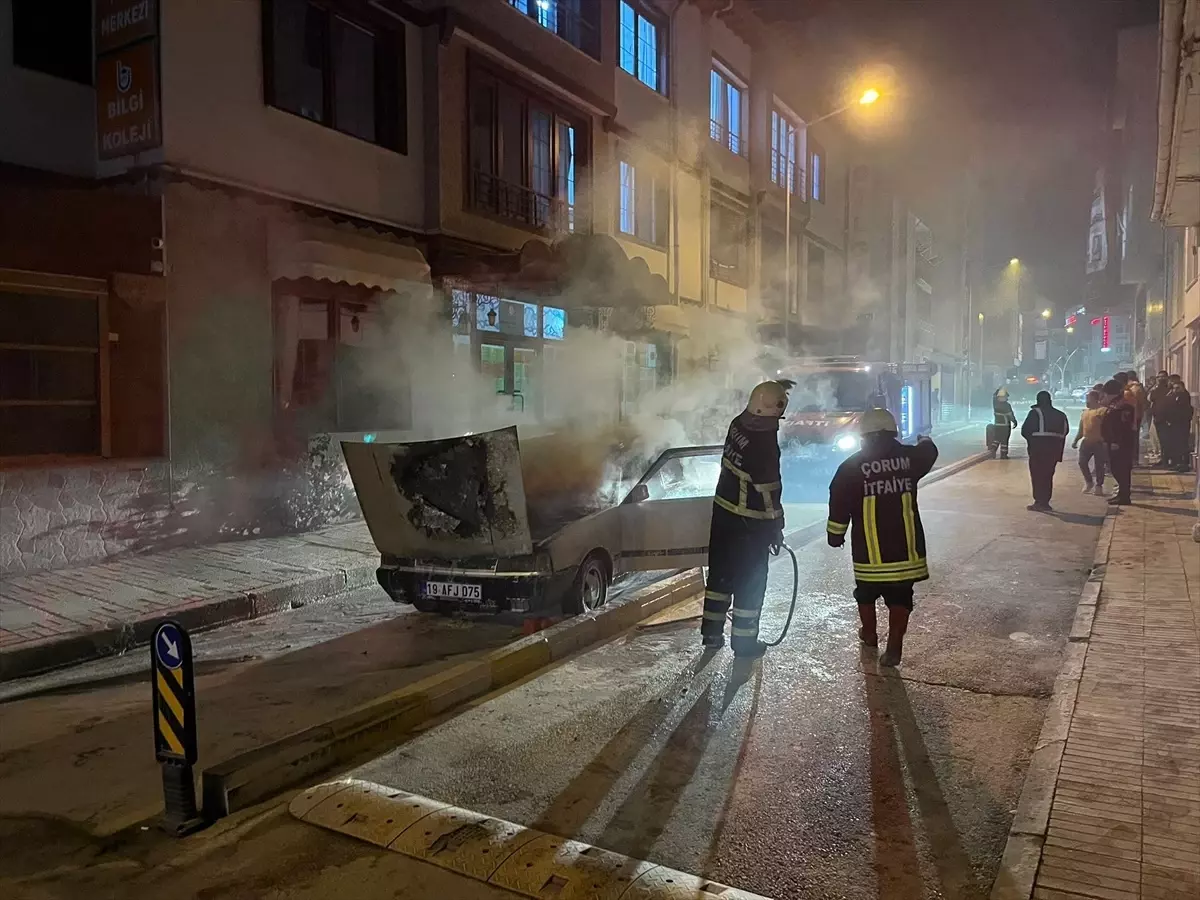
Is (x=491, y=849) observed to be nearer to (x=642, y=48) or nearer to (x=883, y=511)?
(x=883, y=511)

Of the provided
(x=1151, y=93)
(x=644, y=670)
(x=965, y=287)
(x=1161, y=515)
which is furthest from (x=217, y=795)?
(x=965, y=287)

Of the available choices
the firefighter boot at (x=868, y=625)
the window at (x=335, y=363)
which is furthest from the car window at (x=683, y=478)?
the window at (x=335, y=363)

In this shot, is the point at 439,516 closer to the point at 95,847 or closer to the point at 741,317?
the point at 95,847

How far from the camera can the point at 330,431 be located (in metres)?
11.3

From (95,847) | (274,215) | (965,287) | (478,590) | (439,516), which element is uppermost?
(965,287)

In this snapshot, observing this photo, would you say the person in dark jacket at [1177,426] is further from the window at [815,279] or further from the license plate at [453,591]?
the license plate at [453,591]

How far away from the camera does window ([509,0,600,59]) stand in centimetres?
1459

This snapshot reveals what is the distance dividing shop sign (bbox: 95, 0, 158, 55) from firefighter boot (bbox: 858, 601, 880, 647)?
879cm

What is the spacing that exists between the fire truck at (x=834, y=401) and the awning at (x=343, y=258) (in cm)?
726

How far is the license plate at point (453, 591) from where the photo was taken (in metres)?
6.61

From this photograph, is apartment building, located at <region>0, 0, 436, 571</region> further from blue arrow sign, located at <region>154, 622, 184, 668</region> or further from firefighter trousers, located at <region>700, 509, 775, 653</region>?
firefighter trousers, located at <region>700, 509, 775, 653</region>

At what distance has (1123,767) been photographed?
3.96 meters

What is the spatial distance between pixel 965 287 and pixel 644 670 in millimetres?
53823

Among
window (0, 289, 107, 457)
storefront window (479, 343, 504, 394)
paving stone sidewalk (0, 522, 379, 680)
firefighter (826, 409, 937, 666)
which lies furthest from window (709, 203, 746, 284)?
firefighter (826, 409, 937, 666)
